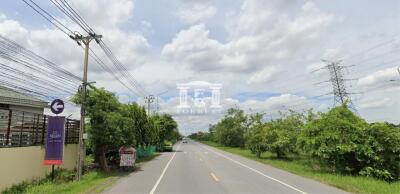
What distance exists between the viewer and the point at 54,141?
19.0 meters

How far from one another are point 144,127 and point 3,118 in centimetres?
2438

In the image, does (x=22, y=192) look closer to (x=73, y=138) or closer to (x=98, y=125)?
(x=98, y=125)

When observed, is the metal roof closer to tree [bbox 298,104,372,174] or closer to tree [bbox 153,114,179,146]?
tree [bbox 298,104,372,174]

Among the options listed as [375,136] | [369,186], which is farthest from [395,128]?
[369,186]

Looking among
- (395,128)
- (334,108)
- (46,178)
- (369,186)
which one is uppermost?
(334,108)

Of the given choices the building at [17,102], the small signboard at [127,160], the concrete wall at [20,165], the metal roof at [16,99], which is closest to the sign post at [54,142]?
the concrete wall at [20,165]

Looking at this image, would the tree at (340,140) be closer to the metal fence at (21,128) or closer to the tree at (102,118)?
the tree at (102,118)

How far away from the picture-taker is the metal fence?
1602 centimetres

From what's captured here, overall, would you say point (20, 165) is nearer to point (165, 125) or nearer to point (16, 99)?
point (16, 99)

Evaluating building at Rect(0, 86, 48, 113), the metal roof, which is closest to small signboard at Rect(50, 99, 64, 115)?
building at Rect(0, 86, 48, 113)

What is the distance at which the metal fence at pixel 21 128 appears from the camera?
16016 millimetres

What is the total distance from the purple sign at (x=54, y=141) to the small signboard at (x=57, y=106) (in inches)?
26.2

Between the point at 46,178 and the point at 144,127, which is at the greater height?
the point at 144,127

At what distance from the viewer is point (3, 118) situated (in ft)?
54.6
